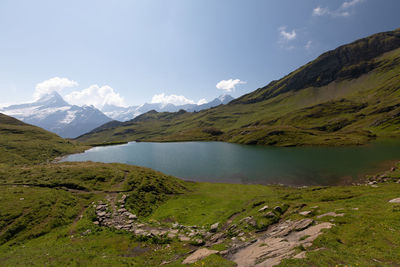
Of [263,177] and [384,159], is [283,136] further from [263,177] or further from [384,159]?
[263,177]

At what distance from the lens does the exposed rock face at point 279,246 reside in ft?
46.4

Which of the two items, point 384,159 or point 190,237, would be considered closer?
point 190,237

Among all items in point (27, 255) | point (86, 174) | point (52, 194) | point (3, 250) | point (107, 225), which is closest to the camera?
point (27, 255)

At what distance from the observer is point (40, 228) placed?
26125mm

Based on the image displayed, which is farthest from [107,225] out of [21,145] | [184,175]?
[21,145]

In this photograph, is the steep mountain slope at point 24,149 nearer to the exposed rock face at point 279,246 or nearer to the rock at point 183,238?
the rock at point 183,238

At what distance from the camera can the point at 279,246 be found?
15.9 meters

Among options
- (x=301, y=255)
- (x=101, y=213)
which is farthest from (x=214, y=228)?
(x=101, y=213)

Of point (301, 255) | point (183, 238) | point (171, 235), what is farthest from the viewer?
point (171, 235)

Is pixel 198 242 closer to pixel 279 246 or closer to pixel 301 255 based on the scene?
pixel 279 246

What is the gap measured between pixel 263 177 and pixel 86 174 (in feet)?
204

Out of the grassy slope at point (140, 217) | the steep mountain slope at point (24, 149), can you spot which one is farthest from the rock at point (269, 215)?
the steep mountain slope at point (24, 149)

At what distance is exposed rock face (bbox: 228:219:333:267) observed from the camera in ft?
46.4

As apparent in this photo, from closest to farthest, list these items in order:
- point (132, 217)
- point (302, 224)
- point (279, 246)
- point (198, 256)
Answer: point (279, 246), point (198, 256), point (302, 224), point (132, 217)
